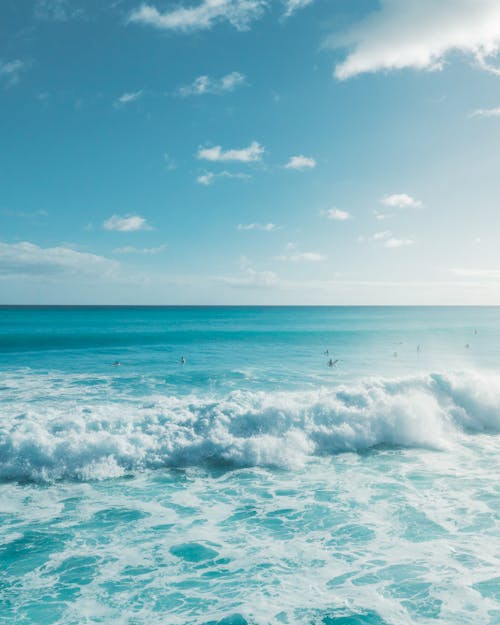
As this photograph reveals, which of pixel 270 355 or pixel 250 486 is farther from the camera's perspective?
pixel 270 355

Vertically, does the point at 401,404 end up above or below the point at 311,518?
above

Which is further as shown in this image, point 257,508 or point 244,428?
point 244,428

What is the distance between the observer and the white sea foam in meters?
16.1

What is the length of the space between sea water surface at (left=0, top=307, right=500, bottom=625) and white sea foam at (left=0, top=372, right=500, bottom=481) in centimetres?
9

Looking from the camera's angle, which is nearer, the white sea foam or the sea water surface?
the sea water surface

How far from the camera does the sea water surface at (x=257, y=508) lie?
8789 millimetres

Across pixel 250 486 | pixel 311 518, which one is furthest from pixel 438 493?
pixel 250 486

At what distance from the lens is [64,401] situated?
25734 millimetres

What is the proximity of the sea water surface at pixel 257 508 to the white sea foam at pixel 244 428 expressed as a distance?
9 cm

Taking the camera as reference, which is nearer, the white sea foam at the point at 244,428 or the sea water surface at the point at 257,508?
the sea water surface at the point at 257,508

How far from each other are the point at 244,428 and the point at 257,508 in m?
6.27

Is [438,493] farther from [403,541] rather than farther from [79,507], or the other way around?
[79,507]

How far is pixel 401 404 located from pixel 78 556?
15937 mm

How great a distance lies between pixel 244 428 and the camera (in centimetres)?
1903
